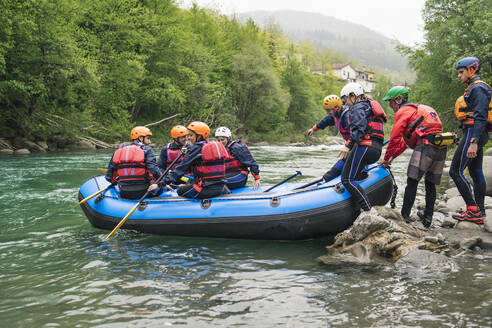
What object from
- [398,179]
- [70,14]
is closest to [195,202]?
[398,179]

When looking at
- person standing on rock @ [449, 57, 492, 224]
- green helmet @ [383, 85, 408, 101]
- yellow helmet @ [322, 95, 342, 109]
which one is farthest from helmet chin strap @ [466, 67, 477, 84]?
yellow helmet @ [322, 95, 342, 109]

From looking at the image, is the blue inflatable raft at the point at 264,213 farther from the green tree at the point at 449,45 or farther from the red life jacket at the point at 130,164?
the green tree at the point at 449,45

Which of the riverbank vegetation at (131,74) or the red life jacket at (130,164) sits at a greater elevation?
the riverbank vegetation at (131,74)

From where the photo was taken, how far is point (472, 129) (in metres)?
4.77

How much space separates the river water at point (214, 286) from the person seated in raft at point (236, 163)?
1339 mm

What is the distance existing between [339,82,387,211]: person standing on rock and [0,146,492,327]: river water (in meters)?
0.85

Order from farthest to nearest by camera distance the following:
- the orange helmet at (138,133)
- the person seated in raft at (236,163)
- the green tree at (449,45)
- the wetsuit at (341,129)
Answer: the green tree at (449,45) < the person seated in raft at (236,163) < the orange helmet at (138,133) < the wetsuit at (341,129)

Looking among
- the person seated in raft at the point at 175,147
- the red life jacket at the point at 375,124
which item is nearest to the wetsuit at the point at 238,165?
the person seated in raft at the point at 175,147

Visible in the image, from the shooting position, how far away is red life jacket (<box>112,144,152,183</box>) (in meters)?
6.03

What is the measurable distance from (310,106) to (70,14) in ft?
102

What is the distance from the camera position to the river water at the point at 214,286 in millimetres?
3188

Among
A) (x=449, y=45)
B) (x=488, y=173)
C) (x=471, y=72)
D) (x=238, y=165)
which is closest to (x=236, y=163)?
(x=238, y=165)

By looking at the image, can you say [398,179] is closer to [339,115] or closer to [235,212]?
[339,115]

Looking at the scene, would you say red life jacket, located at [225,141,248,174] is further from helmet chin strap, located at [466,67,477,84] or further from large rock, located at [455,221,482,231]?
helmet chin strap, located at [466,67,477,84]
